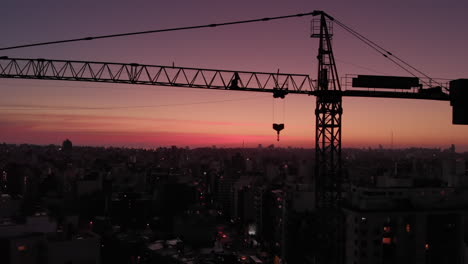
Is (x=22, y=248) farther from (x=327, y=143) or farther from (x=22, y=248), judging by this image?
(x=327, y=143)

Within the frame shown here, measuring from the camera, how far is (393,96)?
10.7 meters

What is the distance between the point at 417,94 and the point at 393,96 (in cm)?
53

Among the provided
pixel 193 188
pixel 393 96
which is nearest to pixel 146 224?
pixel 193 188

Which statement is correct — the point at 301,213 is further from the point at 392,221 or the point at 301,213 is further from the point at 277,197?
the point at 392,221

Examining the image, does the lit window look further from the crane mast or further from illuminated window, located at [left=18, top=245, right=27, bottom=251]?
the crane mast

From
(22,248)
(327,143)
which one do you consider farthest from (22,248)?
(327,143)

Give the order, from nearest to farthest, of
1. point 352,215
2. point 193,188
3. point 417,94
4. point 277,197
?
point 417,94 < point 352,215 < point 277,197 < point 193,188

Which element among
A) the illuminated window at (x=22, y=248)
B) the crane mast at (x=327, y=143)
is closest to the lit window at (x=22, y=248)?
the illuminated window at (x=22, y=248)

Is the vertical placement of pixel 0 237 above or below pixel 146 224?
above

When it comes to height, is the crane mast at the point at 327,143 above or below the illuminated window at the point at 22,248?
above

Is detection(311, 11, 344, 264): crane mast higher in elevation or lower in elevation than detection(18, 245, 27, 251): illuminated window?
higher

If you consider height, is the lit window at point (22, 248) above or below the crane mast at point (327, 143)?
below

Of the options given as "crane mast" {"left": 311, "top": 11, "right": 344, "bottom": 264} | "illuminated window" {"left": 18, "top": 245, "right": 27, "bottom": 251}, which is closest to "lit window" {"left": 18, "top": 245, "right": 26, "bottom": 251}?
"illuminated window" {"left": 18, "top": 245, "right": 27, "bottom": 251}

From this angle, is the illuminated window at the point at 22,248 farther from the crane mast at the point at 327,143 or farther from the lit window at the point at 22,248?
the crane mast at the point at 327,143
